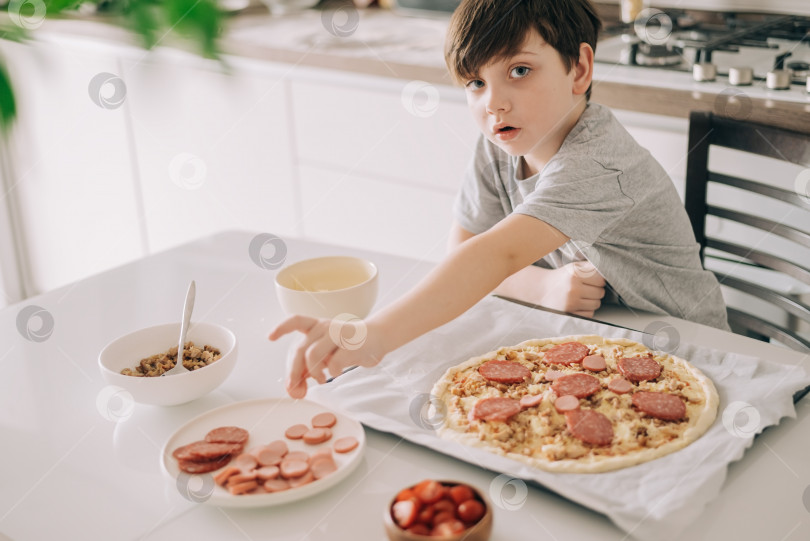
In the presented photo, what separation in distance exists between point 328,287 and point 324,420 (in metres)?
0.35

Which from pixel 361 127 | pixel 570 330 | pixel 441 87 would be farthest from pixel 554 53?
pixel 361 127

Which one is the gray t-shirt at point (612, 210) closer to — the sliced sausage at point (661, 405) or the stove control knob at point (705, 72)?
the sliced sausage at point (661, 405)

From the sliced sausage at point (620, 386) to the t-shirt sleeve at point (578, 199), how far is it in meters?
0.24

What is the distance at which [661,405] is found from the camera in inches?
31.7

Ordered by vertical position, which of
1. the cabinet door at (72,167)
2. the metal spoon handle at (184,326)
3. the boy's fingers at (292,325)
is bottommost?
the cabinet door at (72,167)

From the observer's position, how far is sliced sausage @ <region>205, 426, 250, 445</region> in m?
0.79

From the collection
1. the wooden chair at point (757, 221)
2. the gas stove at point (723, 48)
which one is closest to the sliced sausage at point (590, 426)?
the wooden chair at point (757, 221)

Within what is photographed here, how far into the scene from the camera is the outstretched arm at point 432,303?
0.80 m

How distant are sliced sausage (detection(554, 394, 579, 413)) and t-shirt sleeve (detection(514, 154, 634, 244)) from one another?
272 millimetres

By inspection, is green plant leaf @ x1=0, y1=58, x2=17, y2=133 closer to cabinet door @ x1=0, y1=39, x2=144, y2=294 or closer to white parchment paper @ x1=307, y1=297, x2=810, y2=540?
white parchment paper @ x1=307, y1=297, x2=810, y2=540

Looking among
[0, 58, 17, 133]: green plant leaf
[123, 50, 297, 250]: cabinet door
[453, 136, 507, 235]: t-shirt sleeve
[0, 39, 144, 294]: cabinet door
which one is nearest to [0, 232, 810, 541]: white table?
[453, 136, 507, 235]: t-shirt sleeve

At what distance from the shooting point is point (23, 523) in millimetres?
716

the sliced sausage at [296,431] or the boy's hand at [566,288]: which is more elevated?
the sliced sausage at [296,431]

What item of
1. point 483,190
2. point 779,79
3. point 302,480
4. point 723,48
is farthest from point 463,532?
point 723,48
